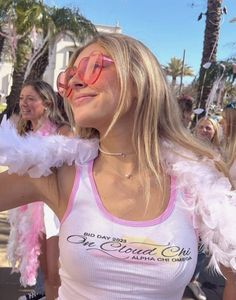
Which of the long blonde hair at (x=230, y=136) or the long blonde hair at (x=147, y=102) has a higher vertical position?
the long blonde hair at (x=147, y=102)

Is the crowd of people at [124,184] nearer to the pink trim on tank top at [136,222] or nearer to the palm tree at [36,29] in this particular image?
the pink trim on tank top at [136,222]

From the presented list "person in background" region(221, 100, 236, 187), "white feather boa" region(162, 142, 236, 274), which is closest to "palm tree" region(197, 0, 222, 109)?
"person in background" region(221, 100, 236, 187)

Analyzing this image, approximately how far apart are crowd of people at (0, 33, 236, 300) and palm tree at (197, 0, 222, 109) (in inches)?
402

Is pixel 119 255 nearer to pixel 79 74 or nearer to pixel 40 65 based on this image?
pixel 79 74

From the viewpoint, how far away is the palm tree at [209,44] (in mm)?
11644

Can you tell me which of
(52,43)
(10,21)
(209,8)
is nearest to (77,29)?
(52,43)

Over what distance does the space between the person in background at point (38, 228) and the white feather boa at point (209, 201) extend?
1.38 metres

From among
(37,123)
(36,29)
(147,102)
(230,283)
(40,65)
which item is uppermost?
(147,102)

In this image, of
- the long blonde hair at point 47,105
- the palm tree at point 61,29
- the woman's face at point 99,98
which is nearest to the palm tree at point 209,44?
the palm tree at point 61,29

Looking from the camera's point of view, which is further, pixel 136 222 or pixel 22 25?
pixel 22 25

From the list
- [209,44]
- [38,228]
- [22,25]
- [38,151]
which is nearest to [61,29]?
[22,25]

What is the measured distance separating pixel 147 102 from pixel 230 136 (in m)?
1.89

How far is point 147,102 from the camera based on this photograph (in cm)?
144

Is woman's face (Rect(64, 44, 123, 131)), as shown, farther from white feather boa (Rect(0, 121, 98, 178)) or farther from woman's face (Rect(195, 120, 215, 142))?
woman's face (Rect(195, 120, 215, 142))
